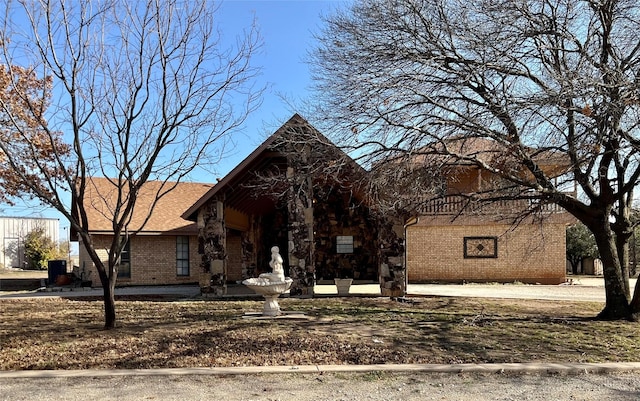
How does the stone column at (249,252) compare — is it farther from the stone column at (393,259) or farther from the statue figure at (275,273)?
the statue figure at (275,273)

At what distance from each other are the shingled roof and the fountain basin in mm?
9856

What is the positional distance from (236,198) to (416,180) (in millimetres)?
8759

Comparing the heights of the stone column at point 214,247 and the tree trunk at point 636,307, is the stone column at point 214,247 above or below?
above

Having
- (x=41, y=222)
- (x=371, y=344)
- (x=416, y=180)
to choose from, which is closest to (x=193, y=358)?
(x=371, y=344)

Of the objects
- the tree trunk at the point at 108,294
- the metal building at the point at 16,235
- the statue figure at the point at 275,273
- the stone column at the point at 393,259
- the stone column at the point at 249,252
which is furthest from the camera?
the metal building at the point at 16,235

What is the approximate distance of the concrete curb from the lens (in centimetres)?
684

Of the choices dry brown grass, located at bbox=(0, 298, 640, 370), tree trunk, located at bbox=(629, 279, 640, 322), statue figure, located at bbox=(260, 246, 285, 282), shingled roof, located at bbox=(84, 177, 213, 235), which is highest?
shingled roof, located at bbox=(84, 177, 213, 235)

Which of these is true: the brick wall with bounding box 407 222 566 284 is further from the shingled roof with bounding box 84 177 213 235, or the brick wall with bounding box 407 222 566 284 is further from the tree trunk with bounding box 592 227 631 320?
the tree trunk with bounding box 592 227 631 320

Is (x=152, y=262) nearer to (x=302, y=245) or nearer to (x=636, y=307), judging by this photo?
(x=302, y=245)

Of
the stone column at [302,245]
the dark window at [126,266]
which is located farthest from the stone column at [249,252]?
the stone column at [302,245]

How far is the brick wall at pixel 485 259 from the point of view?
22812mm

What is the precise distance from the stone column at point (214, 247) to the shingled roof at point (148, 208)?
4030 millimetres

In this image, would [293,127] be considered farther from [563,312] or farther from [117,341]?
[563,312]

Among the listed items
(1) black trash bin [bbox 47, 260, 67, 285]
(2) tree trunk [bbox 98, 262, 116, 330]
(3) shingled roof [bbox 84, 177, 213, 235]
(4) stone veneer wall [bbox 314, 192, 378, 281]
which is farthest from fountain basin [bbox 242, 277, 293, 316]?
(1) black trash bin [bbox 47, 260, 67, 285]
